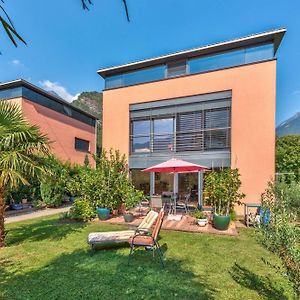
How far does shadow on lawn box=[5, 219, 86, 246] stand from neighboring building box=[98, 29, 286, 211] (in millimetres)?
6281

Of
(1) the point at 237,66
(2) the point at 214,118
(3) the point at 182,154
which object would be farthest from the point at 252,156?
(1) the point at 237,66

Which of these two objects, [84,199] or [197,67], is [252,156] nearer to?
[197,67]

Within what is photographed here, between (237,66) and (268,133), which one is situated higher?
(237,66)

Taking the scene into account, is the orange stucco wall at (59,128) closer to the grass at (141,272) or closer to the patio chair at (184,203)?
the patio chair at (184,203)

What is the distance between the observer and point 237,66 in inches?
530

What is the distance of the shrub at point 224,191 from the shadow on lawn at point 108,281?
4.53 metres

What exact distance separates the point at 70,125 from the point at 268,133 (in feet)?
67.0

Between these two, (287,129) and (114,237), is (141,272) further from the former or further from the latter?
(287,129)

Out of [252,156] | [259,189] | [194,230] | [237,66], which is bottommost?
[194,230]

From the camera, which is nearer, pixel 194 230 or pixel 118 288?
pixel 118 288

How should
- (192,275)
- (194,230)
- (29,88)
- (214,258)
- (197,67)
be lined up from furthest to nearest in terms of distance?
(29,88) → (197,67) → (194,230) → (214,258) → (192,275)

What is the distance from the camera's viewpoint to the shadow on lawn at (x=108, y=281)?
4.62 meters

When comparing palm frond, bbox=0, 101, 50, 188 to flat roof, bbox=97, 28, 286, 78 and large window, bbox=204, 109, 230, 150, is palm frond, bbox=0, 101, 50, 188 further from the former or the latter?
flat roof, bbox=97, 28, 286, 78

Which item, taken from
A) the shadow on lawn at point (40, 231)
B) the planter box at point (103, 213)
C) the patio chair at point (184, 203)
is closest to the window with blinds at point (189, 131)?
the patio chair at point (184, 203)
